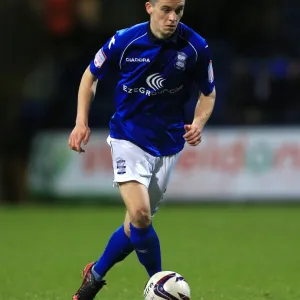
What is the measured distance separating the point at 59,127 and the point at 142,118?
11872 mm

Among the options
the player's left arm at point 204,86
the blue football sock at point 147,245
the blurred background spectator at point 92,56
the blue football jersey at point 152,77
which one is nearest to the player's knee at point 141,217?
the blue football sock at point 147,245

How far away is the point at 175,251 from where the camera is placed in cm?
1107

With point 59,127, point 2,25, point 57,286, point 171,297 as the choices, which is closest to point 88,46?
point 2,25

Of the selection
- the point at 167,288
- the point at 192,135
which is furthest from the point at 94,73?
the point at 167,288

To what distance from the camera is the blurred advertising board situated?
56.1ft

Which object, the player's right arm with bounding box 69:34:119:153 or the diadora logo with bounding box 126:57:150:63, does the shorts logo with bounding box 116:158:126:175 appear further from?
the diadora logo with bounding box 126:57:150:63

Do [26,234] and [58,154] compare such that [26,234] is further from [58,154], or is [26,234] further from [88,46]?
[88,46]

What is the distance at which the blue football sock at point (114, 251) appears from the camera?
691 centimetres

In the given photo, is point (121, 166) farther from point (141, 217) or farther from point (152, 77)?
point (152, 77)

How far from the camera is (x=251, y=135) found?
17359 mm

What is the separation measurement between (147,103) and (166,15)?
0.62 meters

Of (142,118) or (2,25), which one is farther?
(2,25)

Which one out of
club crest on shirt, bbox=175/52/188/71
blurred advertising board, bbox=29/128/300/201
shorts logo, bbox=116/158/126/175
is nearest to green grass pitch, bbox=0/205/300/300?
blurred advertising board, bbox=29/128/300/201

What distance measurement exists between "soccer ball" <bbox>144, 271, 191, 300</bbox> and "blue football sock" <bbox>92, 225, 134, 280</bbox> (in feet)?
1.97
